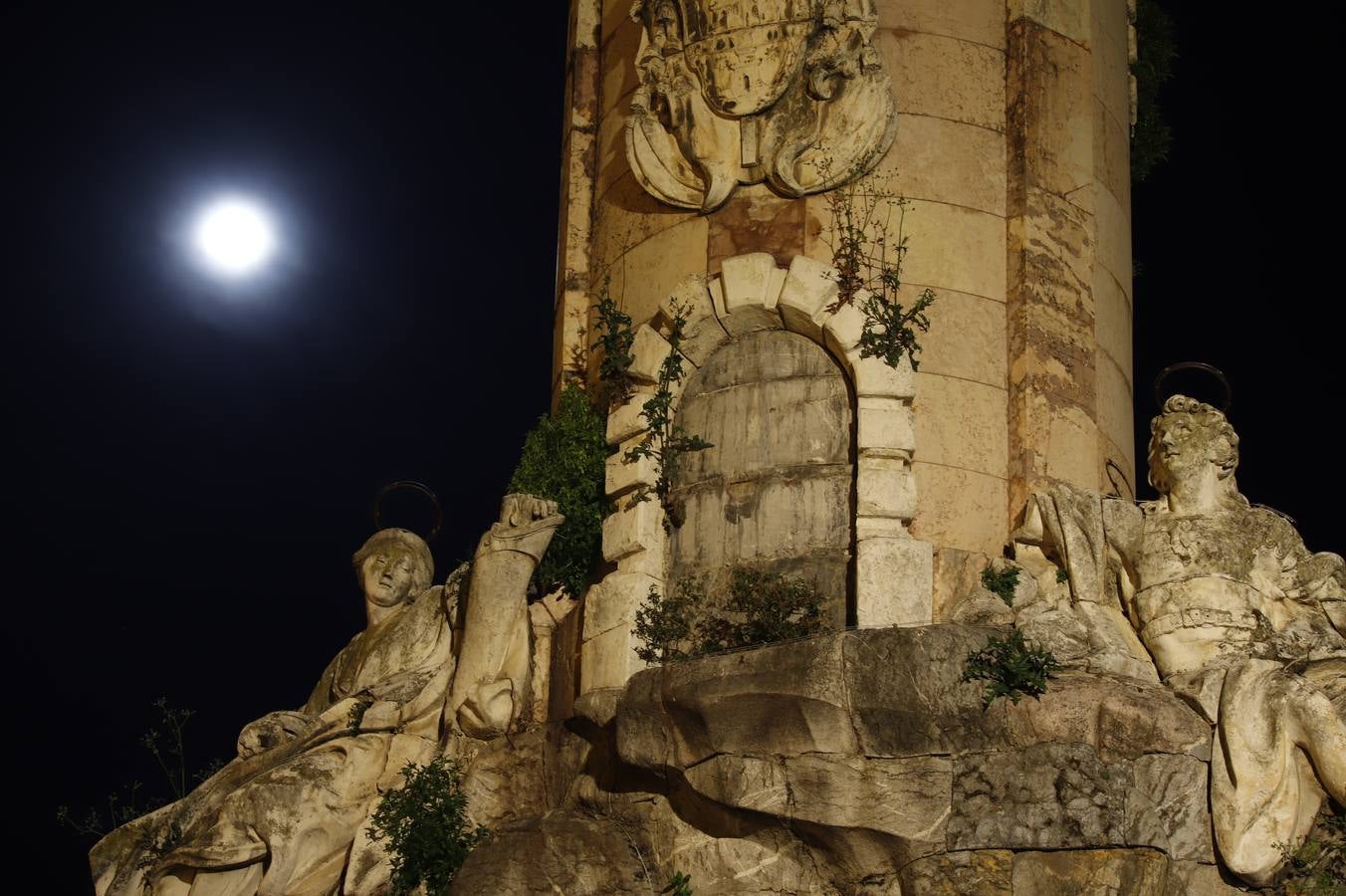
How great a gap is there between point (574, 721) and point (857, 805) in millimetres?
2989

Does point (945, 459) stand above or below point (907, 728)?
above

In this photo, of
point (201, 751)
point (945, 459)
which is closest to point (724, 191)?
point (945, 459)

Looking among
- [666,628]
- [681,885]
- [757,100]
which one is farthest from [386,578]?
[757,100]

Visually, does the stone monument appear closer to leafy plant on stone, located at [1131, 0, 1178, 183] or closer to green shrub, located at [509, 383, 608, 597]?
green shrub, located at [509, 383, 608, 597]

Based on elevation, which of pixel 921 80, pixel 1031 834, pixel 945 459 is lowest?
pixel 1031 834

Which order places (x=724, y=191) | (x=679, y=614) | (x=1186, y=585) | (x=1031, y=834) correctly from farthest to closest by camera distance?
(x=724, y=191)
(x=679, y=614)
(x=1186, y=585)
(x=1031, y=834)

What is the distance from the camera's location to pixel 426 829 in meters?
14.8

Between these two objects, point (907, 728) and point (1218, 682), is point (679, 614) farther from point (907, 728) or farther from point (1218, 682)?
point (1218, 682)

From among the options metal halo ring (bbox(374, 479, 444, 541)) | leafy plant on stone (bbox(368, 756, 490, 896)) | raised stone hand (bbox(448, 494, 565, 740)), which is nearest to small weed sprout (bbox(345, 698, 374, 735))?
raised stone hand (bbox(448, 494, 565, 740))

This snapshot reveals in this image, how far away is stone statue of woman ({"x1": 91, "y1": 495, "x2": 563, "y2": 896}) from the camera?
15.4 meters

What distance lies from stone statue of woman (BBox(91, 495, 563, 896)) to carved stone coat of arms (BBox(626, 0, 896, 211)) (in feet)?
9.43

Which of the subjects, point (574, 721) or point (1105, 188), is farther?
point (1105, 188)

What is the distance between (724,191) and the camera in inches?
651

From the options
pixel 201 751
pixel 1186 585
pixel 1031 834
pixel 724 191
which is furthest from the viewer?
pixel 201 751
